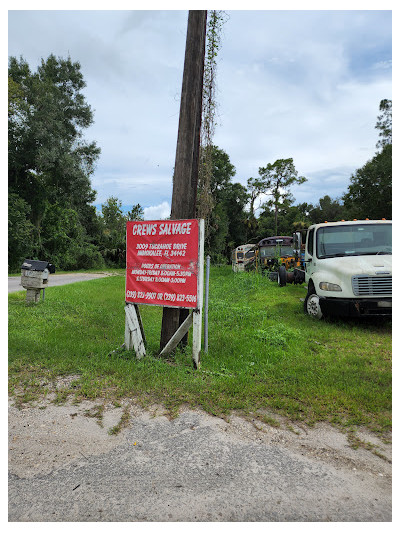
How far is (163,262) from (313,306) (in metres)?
3.84

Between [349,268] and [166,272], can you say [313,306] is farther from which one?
[166,272]

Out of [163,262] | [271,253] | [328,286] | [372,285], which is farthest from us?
[271,253]

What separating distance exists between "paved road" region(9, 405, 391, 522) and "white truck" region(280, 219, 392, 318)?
131 inches

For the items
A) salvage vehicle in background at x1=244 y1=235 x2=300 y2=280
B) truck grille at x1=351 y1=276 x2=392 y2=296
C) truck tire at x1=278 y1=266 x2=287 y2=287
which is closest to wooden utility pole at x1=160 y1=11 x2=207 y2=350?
truck grille at x1=351 y1=276 x2=392 y2=296

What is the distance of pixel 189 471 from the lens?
95.1 inches

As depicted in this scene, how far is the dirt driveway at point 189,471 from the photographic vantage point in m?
2.04

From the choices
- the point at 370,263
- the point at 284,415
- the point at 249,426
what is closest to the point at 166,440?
the point at 249,426

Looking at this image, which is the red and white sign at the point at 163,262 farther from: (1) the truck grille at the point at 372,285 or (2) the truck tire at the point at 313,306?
(2) the truck tire at the point at 313,306

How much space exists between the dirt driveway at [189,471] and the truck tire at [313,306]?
412cm

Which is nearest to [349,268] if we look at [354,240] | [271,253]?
[354,240]

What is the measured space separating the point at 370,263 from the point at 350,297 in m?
0.67

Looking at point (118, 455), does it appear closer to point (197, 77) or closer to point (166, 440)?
point (166, 440)

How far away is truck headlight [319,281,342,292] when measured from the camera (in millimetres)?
6150

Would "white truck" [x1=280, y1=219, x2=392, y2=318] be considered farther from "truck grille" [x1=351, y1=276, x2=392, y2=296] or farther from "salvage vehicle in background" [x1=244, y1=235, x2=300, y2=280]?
"salvage vehicle in background" [x1=244, y1=235, x2=300, y2=280]
